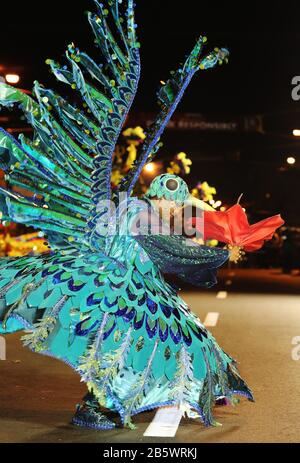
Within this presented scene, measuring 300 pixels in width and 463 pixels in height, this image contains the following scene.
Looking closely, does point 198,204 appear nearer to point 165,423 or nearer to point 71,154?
point 71,154

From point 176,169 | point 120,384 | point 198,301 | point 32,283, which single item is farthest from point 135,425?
point 176,169

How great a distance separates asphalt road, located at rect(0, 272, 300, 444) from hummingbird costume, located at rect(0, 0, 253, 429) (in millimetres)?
231

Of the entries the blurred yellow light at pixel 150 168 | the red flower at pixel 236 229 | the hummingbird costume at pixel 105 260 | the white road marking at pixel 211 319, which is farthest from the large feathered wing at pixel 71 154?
the blurred yellow light at pixel 150 168

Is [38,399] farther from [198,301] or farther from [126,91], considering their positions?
[198,301]

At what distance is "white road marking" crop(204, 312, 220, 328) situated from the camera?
1483cm

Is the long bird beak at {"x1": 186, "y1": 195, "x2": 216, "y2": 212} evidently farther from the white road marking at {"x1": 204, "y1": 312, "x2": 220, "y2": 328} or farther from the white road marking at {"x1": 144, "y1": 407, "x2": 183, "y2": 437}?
the white road marking at {"x1": 204, "y1": 312, "x2": 220, "y2": 328}

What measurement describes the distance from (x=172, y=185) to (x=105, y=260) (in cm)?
74

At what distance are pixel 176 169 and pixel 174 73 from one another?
1944 centimetres

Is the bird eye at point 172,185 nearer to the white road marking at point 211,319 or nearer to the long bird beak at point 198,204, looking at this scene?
the long bird beak at point 198,204

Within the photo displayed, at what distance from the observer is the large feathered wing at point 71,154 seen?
22.8 feet

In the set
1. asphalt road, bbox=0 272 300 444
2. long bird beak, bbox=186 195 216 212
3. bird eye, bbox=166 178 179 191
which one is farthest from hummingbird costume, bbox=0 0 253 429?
asphalt road, bbox=0 272 300 444

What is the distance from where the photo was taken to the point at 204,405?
6.75 m

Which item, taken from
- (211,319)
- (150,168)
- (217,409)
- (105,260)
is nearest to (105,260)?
(105,260)

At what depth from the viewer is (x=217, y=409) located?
25.0ft
